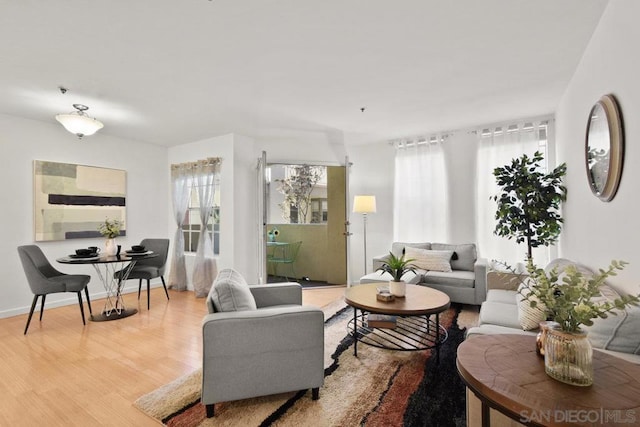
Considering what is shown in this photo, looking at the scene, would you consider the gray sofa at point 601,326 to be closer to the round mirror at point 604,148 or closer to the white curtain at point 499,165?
the round mirror at point 604,148

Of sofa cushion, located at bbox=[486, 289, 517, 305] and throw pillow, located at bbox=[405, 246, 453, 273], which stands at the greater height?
throw pillow, located at bbox=[405, 246, 453, 273]

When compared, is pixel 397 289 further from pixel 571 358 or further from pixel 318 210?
pixel 318 210

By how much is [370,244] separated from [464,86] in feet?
9.87

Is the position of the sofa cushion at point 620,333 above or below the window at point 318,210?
below

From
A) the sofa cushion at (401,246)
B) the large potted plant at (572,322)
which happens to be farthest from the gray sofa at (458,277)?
the large potted plant at (572,322)

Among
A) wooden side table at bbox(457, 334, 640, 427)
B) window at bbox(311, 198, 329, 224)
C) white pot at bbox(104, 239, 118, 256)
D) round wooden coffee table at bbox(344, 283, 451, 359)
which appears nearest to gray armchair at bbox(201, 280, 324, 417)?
round wooden coffee table at bbox(344, 283, 451, 359)

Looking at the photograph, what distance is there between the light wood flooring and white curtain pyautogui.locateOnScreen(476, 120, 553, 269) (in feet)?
12.7

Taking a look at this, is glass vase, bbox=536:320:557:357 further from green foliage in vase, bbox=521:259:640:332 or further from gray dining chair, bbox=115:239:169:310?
gray dining chair, bbox=115:239:169:310

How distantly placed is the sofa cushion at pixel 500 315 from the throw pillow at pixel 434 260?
150cm

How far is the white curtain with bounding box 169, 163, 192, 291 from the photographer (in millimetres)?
5172

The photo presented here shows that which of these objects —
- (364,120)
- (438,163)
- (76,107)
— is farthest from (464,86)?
(76,107)

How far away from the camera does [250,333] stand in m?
1.84

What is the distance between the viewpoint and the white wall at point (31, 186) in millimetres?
3834

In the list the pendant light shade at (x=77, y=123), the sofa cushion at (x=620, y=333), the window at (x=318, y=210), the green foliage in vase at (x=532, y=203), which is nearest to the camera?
the sofa cushion at (x=620, y=333)
